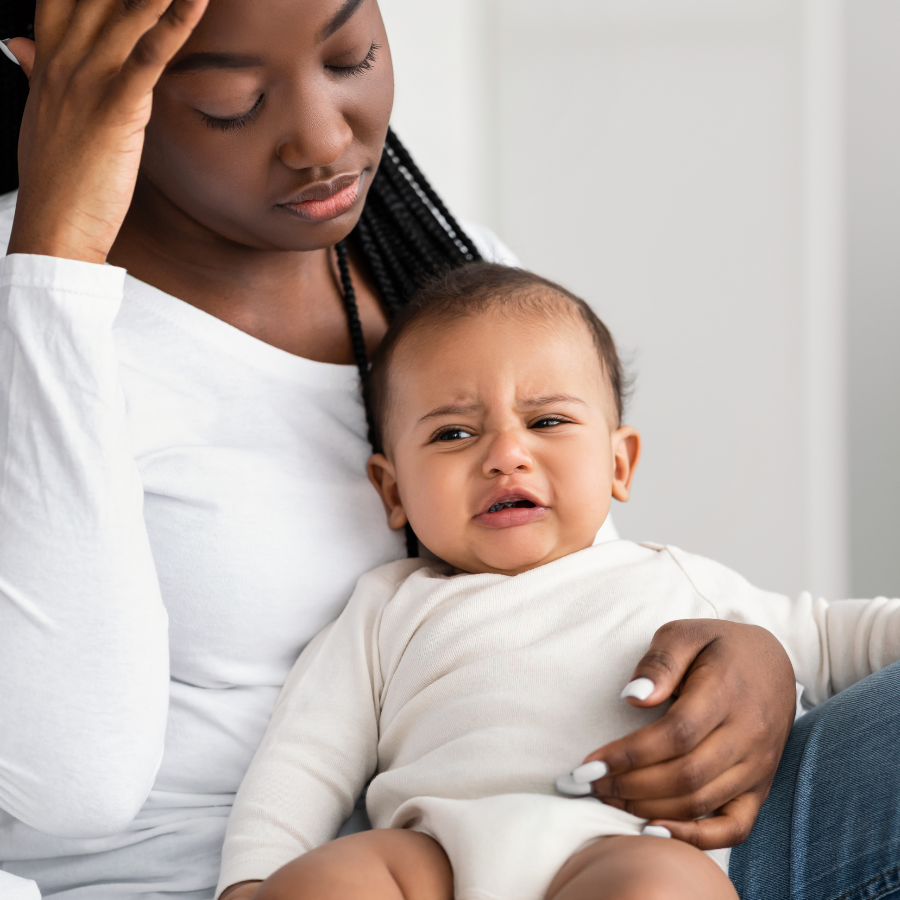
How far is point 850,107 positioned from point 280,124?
1488mm

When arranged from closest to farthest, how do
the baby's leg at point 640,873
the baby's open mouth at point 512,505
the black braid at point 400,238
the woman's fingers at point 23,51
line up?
the baby's leg at point 640,873, the woman's fingers at point 23,51, the baby's open mouth at point 512,505, the black braid at point 400,238

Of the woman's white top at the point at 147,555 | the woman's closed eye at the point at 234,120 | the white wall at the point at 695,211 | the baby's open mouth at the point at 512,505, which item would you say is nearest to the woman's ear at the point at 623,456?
the baby's open mouth at the point at 512,505

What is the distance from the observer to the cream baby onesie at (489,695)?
0.70 m

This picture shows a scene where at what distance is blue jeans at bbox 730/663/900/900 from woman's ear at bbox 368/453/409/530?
0.43 m

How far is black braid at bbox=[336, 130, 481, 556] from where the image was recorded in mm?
1182

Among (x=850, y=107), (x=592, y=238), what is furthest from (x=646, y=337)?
(x=850, y=107)

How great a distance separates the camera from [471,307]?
988 millimetres

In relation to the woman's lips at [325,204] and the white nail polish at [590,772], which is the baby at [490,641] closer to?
the white nail polish at [590,772]

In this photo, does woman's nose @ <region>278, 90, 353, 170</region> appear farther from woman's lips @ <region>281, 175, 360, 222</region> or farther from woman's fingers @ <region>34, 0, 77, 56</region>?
woman's fingers @ <region>34, 0, 77, 56</region>

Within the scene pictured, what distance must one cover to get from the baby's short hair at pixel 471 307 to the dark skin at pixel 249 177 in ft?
0.28

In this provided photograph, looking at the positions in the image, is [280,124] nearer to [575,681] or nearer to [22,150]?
[22,150]

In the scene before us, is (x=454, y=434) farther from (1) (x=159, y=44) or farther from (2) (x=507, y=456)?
(1) (x=159, y=44)

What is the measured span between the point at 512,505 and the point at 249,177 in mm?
384

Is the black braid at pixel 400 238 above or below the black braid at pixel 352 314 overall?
above
